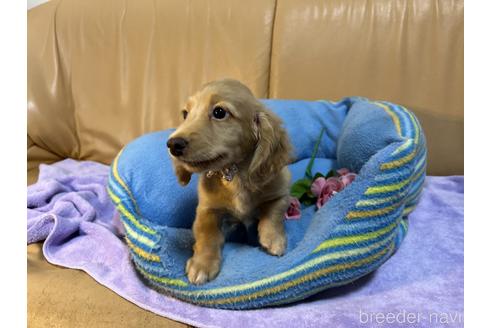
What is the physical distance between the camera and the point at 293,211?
144cm

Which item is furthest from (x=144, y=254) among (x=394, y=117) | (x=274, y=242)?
(x=394, y=117)

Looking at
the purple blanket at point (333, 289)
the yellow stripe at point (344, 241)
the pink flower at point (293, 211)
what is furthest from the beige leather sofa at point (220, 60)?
the yellow stripe at point (344, 241)

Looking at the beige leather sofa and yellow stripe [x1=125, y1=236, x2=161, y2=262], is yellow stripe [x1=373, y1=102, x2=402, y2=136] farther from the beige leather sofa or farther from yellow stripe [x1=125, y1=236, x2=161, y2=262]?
yellow stripe [x1=125, y1=236, x2=161, y2=262]

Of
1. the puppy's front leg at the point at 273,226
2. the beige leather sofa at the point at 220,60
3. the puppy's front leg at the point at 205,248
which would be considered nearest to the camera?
the puppy's front leg at the point at 205,248

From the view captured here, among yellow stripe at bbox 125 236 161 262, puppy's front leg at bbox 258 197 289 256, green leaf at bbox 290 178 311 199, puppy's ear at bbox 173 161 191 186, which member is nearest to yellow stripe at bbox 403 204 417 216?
green leaf at bbox 290 178 311 199

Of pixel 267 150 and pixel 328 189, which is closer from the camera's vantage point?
pixel 267 150

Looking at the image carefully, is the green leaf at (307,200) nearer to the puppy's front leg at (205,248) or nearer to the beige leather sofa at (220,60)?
the puppy's front leg at (205,248)

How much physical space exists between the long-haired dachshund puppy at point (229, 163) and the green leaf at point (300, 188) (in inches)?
9.7

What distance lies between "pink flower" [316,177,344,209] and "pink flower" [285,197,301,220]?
8 centimetres

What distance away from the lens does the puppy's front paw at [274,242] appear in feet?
3.76

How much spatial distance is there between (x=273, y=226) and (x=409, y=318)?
0.45 metres

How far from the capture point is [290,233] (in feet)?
4.31

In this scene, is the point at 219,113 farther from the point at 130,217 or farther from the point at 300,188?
the point at 300,188

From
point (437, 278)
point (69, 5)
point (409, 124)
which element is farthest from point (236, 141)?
point (69, 5)
